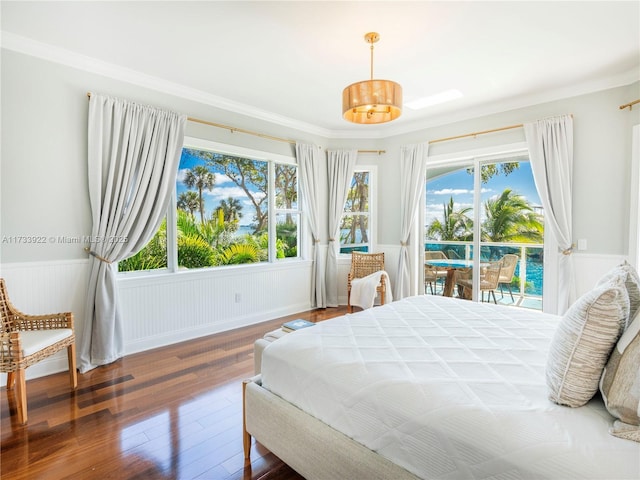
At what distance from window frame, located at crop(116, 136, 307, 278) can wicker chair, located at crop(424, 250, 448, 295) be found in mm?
1875

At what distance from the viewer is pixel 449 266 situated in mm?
4633

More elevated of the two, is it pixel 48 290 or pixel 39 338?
pixel 48 290

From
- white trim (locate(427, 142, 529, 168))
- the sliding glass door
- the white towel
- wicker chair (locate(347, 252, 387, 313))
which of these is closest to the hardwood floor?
the white towel

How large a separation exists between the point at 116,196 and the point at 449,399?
10.4ft

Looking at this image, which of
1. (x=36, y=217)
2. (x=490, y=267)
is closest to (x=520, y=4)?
(x=490, y=267)

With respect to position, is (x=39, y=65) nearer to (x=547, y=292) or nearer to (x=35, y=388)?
(x=35, y=388)

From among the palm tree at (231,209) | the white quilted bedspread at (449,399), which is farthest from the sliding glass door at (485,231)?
the palm tree at (231,209)

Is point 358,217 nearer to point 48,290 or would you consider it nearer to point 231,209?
point 231,209

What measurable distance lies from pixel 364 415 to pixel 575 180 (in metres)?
3.67

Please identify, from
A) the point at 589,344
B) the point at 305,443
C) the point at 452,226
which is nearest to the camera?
the point at 589,344

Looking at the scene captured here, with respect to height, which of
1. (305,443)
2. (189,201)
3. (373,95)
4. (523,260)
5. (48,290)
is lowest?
(305,443)

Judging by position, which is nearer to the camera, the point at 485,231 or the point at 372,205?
the point at 485,231

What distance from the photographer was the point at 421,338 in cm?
186

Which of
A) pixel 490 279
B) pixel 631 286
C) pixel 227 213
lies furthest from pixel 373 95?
pixel 490 279
